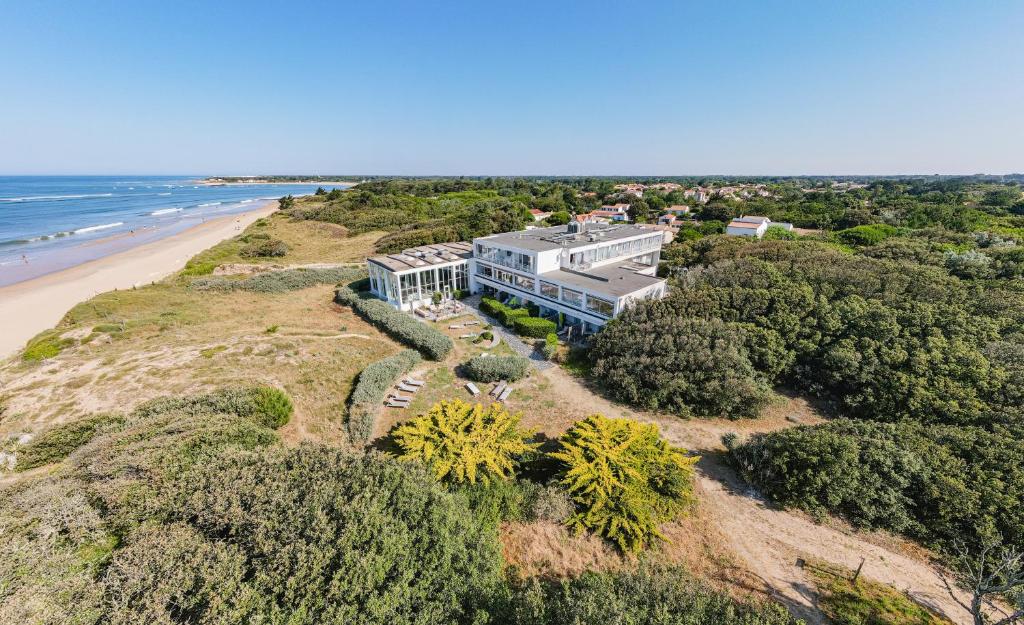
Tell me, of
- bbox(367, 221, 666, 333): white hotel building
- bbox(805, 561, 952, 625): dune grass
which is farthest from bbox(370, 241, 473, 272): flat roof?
bbox(805, 561, 952, 625): dune grass

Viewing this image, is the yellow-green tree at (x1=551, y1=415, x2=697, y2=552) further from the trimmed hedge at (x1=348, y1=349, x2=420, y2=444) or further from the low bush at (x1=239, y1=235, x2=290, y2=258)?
the low bush at (x1=239, y1=235, x2=290, y2=258)

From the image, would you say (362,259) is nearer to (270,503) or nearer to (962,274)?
(270,503)

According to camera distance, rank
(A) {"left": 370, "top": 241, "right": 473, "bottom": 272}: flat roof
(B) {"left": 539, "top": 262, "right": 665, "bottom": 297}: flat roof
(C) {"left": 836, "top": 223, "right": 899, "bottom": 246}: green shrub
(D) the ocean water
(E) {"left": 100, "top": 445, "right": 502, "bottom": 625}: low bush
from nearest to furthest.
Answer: (E) {"left": 100, "top": 445, "right": 502, "bottom": 625}: low bush < (B) {"left": 539, "top": 262, "right": 665, "bottom": 297}: flat roof < (A) {"left": 370, "top": 241, "right": 473, "bottom": 272}: flat roof < (C) {"left": 836, "top": 223, "right": 899, "bottom": 246}: green shrub < (D) the ocean water

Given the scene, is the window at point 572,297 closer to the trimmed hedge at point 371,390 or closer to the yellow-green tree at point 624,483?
the trimmed hedge at point 371,390

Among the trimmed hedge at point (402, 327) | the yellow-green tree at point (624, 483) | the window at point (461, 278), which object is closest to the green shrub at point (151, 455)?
the trimmed hedge at point (402, 327)

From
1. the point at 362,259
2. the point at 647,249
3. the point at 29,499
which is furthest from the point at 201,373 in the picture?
the point at 647,249
